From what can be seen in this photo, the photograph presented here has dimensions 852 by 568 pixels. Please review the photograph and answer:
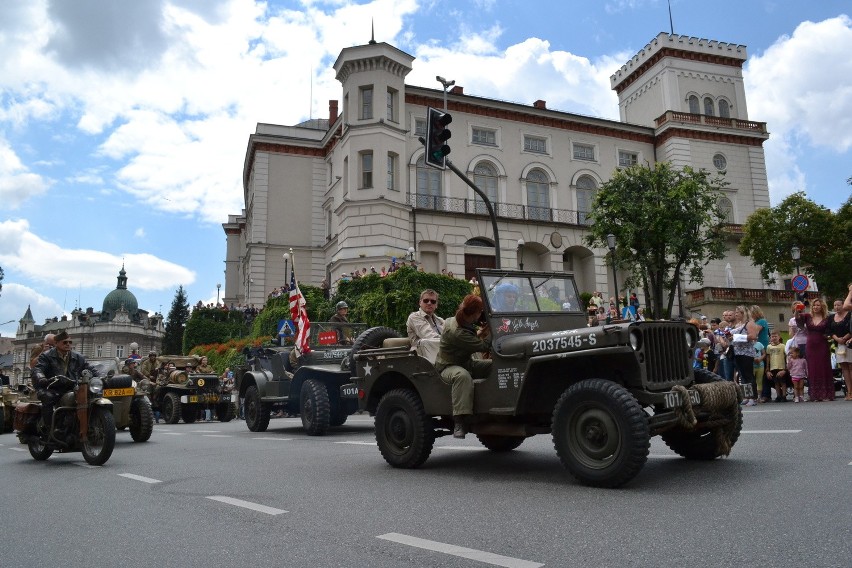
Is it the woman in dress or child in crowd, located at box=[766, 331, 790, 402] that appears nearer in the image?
the woman in dress

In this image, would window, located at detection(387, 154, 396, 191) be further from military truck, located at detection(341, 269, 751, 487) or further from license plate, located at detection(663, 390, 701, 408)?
license plate, located at detection(663, 390, 701, 408)

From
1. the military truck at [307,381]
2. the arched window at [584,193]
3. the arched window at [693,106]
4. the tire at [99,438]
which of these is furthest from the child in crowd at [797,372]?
the arched window at [693,106]

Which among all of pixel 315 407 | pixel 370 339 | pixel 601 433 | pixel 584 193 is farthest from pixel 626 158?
pixel 601 433

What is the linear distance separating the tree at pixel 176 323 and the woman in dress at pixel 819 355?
75.8 m

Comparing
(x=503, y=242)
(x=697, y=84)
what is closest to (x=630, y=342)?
(x=503, y=242)

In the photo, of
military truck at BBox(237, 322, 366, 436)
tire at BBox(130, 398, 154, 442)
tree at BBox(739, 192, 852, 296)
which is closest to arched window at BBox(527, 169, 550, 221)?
tree at BBox(739, 192, 852, 296)

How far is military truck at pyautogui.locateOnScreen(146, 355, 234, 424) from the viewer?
1828 cm

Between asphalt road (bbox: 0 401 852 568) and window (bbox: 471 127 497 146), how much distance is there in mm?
31920

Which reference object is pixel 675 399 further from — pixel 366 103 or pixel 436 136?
pixel 366 103

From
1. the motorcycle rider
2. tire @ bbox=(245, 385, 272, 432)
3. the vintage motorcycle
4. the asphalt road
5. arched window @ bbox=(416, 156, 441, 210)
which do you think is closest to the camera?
the asphalt road

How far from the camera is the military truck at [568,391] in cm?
534

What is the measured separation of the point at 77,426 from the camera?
29.9ft

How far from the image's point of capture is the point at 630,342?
531 centimetres

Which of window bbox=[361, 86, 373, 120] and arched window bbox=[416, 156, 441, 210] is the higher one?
window bbox=[361, 86, 373, 120]
